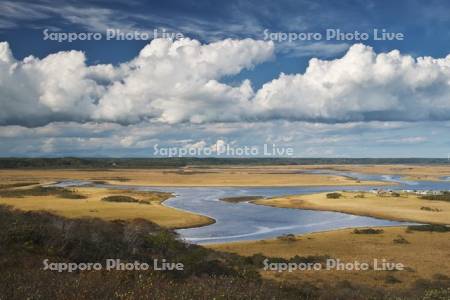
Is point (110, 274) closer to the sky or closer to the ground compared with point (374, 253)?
closer to the sky

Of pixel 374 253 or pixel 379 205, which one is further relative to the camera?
pixel 379 205

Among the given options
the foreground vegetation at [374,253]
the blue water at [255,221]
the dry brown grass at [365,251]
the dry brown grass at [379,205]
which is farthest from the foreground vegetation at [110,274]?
the dry brown grass at [379,205]

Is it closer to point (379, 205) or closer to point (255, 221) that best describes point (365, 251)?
point (255, 221)

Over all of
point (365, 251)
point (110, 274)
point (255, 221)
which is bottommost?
point (255, 221)

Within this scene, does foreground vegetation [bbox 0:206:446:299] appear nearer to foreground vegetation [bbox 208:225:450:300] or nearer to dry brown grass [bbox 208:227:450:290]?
foreground vegetation [bbox 208:225:450:300]

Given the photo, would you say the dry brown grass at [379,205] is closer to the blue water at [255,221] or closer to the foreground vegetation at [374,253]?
the blue water at [255,221]

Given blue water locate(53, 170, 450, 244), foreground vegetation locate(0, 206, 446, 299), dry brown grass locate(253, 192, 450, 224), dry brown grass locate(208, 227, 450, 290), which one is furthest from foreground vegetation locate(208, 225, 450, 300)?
dry brown grass locate(253, 192, 450, 224)

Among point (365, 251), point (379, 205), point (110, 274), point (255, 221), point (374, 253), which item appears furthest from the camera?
point (379, 205)

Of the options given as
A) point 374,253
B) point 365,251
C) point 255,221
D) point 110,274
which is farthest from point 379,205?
point 110,274
